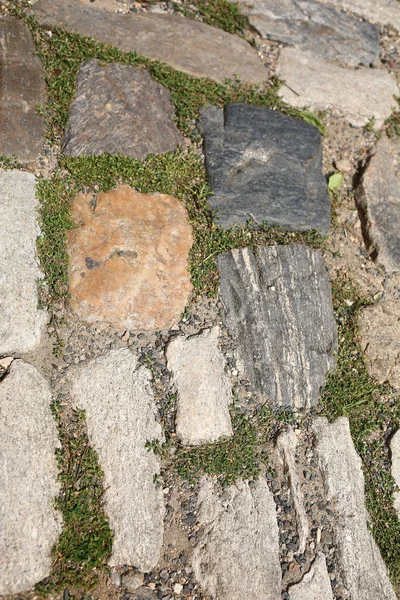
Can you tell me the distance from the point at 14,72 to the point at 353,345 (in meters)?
2.43

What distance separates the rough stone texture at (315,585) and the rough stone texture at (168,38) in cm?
288

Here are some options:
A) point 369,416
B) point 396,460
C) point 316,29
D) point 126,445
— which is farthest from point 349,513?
point 316,29

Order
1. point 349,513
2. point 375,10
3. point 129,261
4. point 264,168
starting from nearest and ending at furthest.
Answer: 1. point 349,513
2. point 129,261
3. point 264,168
4. point 375,10

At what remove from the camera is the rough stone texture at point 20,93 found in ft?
9.99

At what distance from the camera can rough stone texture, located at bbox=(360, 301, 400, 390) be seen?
3.12 meters

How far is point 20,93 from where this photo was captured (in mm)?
3164

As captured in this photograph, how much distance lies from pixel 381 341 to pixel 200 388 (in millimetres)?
1092

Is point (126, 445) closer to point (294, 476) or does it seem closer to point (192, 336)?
point (192, 336)

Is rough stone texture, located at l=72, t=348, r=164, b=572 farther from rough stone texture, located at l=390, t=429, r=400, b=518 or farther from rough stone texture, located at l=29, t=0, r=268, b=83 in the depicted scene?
rough stone texture, located at l=29, t=0, r=268, b=83

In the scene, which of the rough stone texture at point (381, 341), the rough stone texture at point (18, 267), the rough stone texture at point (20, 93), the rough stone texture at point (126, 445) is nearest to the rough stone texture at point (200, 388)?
the rough stone texture at point (126, 445)

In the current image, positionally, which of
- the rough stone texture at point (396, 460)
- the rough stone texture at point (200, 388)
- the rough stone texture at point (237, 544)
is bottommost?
the rough stone texture at point (237, 544)

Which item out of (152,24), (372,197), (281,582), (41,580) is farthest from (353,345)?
(152,24)

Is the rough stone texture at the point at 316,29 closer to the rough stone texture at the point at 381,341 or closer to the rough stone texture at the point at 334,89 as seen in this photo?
the rough stone texture at the point at 334,89

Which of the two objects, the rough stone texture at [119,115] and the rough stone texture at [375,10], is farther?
the rough stone texture at [375,10]
